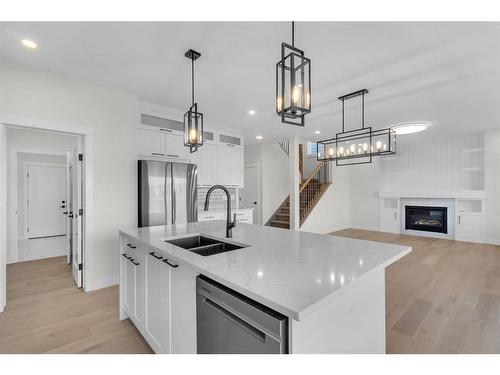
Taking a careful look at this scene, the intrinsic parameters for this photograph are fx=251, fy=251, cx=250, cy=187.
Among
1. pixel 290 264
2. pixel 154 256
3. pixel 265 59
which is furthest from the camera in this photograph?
pixel 265 59

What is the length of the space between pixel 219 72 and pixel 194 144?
957 millimetres

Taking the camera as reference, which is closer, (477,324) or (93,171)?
(477,324)

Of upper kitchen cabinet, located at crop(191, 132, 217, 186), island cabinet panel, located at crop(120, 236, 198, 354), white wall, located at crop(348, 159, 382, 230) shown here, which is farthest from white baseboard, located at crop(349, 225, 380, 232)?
island cabinet panel, located at crop(120, 236, 198, 354)

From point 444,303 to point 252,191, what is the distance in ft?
16.9

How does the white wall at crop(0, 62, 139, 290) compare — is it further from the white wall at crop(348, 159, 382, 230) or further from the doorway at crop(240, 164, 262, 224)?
the white wall at crop(348, 159, 382, 230)

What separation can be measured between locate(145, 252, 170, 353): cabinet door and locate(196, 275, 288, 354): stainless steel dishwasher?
0.40 metres

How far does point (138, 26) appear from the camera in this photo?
199 centimetres

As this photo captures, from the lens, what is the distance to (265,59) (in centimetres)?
252

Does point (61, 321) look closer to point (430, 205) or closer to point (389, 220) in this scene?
point (389, 220)

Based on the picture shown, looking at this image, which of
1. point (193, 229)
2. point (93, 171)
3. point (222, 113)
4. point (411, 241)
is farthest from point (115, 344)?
point (411, 241)

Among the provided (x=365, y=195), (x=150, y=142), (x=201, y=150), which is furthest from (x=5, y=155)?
(x=365, y=195)

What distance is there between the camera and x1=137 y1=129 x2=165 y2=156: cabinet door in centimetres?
386

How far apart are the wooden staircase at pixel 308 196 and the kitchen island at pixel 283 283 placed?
4.91m
